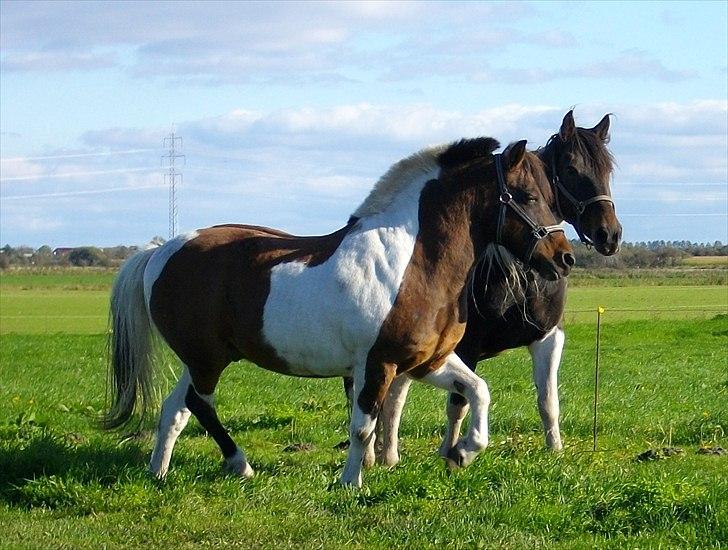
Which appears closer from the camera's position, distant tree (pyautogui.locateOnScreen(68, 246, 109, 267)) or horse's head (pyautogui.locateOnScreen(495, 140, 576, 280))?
horse's head (pyautogui.locateOnScreen(495, 140, 576, 280))

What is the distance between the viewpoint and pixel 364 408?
707cm

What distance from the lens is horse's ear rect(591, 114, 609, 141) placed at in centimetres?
886

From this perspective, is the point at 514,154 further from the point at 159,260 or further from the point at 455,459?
the point at 159,260

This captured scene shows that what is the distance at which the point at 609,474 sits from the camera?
707 cm

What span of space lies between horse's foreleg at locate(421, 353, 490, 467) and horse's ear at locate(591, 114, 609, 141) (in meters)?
2.60

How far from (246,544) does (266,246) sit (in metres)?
2.53

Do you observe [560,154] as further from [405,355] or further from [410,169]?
[405,355]

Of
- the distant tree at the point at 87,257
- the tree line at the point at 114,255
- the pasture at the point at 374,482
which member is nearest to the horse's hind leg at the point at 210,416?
the pasture at the point at 374,482

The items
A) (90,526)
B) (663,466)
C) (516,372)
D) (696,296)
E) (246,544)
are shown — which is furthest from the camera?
(696,296)

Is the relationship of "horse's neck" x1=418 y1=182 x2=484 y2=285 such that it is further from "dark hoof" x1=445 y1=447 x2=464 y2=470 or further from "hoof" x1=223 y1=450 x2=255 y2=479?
"hoof" x1=223 y1=450 x2=255 y2=479

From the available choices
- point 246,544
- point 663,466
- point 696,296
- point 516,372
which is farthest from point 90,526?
point 696,296

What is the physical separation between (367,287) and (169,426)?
1871 millimetres

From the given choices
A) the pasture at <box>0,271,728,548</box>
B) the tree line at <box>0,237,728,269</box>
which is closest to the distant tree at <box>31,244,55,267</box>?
the tree line at <box>0,237,728,269</box>

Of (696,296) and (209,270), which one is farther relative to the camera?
(696,296)
